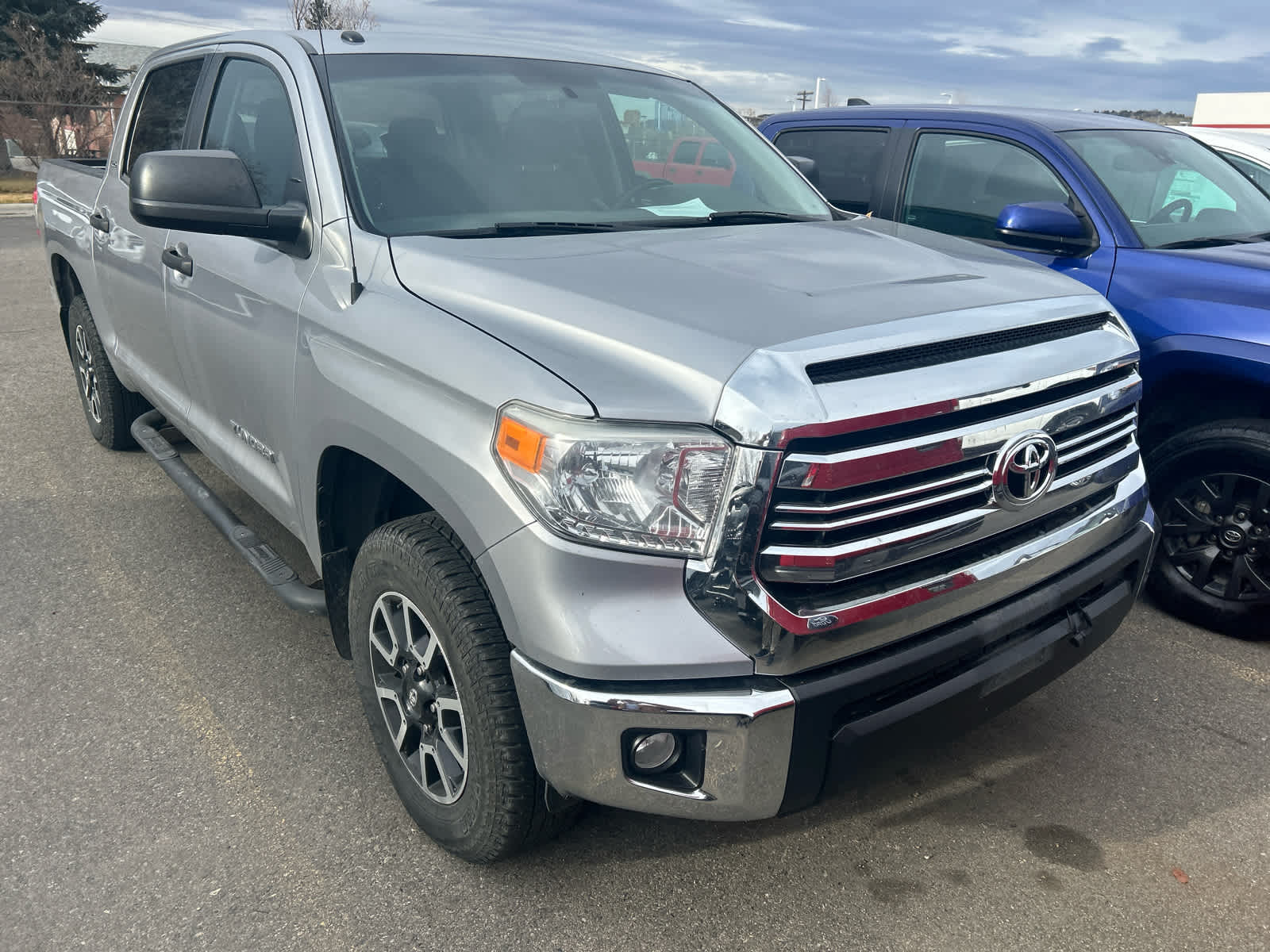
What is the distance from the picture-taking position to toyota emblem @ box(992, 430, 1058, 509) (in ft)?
6.65

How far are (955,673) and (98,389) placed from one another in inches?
177

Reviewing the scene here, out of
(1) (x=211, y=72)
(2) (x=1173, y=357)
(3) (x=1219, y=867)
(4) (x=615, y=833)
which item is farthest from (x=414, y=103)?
(3) (x=1219, y=867)

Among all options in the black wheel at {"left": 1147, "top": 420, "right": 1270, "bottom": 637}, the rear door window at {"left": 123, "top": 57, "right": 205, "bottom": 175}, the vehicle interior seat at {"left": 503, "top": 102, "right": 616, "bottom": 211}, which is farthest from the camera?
the rear door window at {"left": 123, "top": 57, "right": 205, "bottom": 175}

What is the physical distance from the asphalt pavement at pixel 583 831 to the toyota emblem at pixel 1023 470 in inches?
22.4

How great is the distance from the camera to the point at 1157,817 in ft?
8.59

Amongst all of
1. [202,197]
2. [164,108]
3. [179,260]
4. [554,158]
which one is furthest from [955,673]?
[164,108]

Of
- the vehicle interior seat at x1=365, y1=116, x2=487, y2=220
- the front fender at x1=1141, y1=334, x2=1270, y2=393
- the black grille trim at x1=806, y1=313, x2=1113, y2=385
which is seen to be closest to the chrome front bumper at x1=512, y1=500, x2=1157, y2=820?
the black grille trim at x1=806, y1=313, x2=1113, y2=385

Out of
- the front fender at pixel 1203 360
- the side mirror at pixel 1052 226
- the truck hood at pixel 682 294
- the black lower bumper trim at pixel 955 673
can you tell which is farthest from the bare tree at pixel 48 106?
the black lower bumper trim at pixel 955 673

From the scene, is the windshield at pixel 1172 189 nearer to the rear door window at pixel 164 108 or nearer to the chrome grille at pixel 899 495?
the chrome grille at pixel 899 495

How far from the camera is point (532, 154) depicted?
2.93 meters

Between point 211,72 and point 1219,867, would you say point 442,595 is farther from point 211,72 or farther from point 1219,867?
point 211,72

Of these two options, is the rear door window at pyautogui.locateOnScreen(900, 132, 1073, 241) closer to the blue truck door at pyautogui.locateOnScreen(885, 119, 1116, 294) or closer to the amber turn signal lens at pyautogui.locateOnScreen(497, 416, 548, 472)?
the blue truck door at pyautogui.locateOnScreen(885, 119, 1116, 294)

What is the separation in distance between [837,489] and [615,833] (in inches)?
47.4

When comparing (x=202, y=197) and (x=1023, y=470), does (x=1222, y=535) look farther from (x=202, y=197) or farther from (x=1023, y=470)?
(x=202, y=197)
